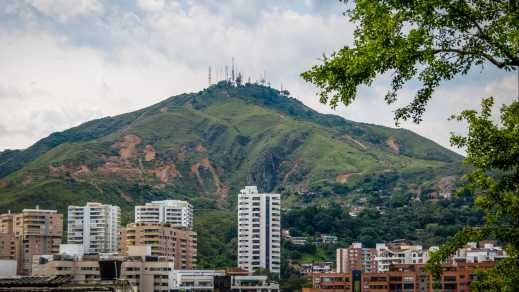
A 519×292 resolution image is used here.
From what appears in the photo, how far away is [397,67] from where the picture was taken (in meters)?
16.5

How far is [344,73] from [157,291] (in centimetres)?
13729

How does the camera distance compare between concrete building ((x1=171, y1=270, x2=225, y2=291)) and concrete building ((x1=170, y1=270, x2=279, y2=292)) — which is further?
concrete building ((x1=170, y1=270, x2=279, y2=292))

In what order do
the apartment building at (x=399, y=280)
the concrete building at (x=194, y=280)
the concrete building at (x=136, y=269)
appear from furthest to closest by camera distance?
the concrete building at (x=194, y=280)
the concrete building at (x=136, y=269)
the apartment building at (x=399, y=280)

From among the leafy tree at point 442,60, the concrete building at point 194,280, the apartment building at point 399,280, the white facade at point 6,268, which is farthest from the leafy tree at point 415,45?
the concrete building at point 194,280

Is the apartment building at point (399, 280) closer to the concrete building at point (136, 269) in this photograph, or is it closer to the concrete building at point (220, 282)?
the concrete building at point (220, 282)

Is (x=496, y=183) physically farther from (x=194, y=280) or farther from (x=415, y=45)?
(x=194, y=280)

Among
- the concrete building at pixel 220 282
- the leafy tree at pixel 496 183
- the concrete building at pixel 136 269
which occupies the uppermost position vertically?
the leafy tree at pixel 496 183

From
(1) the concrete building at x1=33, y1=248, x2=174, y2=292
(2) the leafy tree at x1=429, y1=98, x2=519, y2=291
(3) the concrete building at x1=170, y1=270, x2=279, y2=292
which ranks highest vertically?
(2) the leafy tree at x1=429, y1=98, x2=519, y2=291

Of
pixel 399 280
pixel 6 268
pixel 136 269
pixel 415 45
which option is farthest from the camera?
pixel 136 269

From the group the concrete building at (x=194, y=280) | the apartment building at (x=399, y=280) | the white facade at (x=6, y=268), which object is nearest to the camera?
the white facade at (x=6, y=268)

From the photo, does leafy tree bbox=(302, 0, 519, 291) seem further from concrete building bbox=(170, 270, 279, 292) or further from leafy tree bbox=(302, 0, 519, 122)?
concrete building bbox=(170, 270, 279, 292)

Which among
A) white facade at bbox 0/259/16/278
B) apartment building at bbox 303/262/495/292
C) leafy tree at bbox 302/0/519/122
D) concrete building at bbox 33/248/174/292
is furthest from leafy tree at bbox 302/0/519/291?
concrete building at bbox 33/248/174/292

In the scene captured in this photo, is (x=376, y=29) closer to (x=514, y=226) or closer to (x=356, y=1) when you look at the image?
(x=356, y=1)

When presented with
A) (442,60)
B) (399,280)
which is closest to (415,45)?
(442,60)
